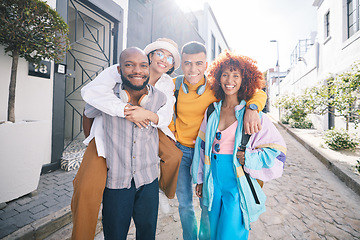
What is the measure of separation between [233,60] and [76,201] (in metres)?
1.82

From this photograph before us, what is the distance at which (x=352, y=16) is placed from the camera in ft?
26.6

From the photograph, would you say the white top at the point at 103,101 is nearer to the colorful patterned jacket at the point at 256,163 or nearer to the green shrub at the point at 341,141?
the colorful patterned jacket at the point at 256,163

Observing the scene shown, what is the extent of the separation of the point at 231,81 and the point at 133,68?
918mm

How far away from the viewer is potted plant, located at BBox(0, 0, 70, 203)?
2.42 meters

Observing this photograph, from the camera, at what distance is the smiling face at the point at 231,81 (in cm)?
181

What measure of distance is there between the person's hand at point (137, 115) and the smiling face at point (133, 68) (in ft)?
0.56

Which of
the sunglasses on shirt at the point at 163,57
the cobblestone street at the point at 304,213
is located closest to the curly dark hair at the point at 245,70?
the sunglasses on shirt at the point at 163,57

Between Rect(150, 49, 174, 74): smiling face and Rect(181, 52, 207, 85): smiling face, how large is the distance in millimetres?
202

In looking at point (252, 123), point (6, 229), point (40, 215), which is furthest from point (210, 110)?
point (6, 229)

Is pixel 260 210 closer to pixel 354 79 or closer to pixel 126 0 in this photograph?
pixel 354 79

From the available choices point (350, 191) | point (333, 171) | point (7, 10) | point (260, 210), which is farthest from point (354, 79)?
point (7, 10)

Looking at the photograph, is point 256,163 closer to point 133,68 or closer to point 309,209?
point 133,68

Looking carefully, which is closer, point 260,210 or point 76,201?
point 76,201

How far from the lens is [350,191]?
3.89 metres
